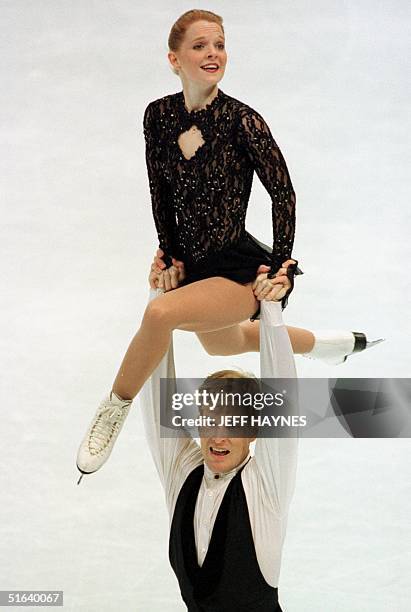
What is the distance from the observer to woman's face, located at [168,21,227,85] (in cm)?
372

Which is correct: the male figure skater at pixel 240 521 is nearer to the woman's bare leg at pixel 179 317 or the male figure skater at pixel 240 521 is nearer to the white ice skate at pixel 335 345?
the woman's bare leg at pixel 179 317

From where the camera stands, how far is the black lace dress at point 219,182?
146 inches

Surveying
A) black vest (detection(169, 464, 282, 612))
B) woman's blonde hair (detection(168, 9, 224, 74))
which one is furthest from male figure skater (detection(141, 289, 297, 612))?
woman's blonde hair (detection(168, 9, 224, 74))

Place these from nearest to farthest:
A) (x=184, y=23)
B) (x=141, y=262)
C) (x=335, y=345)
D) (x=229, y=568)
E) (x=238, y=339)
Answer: (x=229, y=568), (x=184, y=23), (x=238, y=339), (x=335, y=345), (x=141, y=262)

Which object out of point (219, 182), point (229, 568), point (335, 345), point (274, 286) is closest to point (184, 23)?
point (219, 182)

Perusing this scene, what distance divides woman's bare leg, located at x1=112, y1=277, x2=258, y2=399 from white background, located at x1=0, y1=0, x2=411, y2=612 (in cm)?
123

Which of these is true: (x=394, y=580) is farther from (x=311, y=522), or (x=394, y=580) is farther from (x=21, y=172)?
(x=21, y=172)

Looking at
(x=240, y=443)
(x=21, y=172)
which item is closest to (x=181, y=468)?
(x=240, y=443)

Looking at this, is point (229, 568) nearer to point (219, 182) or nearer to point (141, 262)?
point (219, 182)

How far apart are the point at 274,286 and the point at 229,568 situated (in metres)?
0.92

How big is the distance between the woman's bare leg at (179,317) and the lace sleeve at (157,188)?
0.28 metres

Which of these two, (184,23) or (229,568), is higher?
(184,23)

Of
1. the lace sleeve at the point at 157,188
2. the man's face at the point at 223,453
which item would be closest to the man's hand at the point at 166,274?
the lace sleeve at the point at 157,188

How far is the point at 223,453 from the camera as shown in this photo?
369 cm
